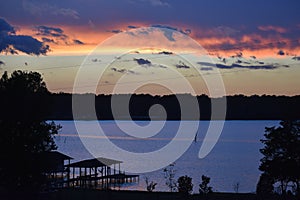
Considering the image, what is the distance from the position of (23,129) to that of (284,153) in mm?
17027

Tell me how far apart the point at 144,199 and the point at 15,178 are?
8326mm

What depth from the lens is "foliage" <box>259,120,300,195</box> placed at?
34.0 m

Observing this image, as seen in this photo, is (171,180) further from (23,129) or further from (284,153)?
(23,129)

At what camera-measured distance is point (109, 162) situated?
69.4 metres

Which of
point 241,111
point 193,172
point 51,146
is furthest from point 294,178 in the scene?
point 241,111

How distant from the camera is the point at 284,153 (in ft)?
113

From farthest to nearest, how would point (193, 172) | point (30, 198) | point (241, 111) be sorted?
point (241, 111), point (193, 172), point (30, 198)

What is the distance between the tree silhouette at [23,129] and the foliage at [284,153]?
14240 mm

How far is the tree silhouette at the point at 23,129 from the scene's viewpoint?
105 ft

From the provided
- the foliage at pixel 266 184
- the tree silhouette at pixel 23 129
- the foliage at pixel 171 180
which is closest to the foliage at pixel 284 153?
the foliage at pixel 266 184

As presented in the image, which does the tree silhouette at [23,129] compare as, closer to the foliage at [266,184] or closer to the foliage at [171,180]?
the foliage at [266,184]

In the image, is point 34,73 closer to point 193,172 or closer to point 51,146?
point 51,146

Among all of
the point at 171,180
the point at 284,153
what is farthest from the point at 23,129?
the point at 171,180

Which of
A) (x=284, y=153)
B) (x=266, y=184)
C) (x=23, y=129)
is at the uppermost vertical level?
(x=23, y=129)
